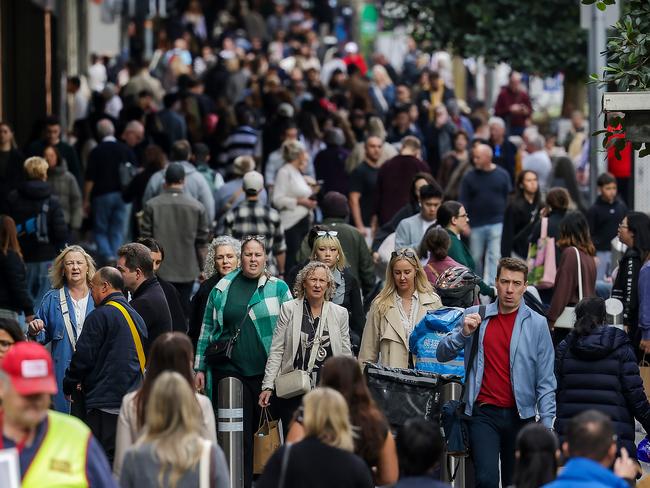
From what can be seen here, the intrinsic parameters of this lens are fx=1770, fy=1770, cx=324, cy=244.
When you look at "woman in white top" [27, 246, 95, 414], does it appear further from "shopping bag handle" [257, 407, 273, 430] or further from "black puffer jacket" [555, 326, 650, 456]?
"black puffer jacket" [555, 326, 650, 456]

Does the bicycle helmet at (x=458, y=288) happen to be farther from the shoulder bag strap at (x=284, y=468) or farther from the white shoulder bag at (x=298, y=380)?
the shoulder bag strap at (x=284, y=468)

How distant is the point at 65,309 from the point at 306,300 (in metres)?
1.63

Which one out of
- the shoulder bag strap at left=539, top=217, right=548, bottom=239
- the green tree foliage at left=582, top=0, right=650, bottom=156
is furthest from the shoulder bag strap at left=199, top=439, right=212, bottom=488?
the shoulder bag strap at left=539, top=217, right=548, bottom=239

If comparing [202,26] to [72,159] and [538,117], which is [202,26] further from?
[72,159]

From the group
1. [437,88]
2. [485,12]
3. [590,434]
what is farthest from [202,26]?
[590,434]

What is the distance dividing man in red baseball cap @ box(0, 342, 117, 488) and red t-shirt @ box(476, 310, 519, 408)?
12.0ft

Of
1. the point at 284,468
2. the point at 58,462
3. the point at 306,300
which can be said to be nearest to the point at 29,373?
the point at 58,462

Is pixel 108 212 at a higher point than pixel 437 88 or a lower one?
lower

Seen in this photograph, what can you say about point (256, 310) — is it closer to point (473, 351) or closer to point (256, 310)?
point (256, 310)

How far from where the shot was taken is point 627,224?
13.6m

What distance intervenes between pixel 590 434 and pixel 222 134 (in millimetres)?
16004

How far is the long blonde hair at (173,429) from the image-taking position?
7547 mm

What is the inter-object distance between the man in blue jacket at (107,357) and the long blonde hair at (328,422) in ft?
9.47

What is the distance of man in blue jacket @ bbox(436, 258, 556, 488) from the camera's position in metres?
10.3
